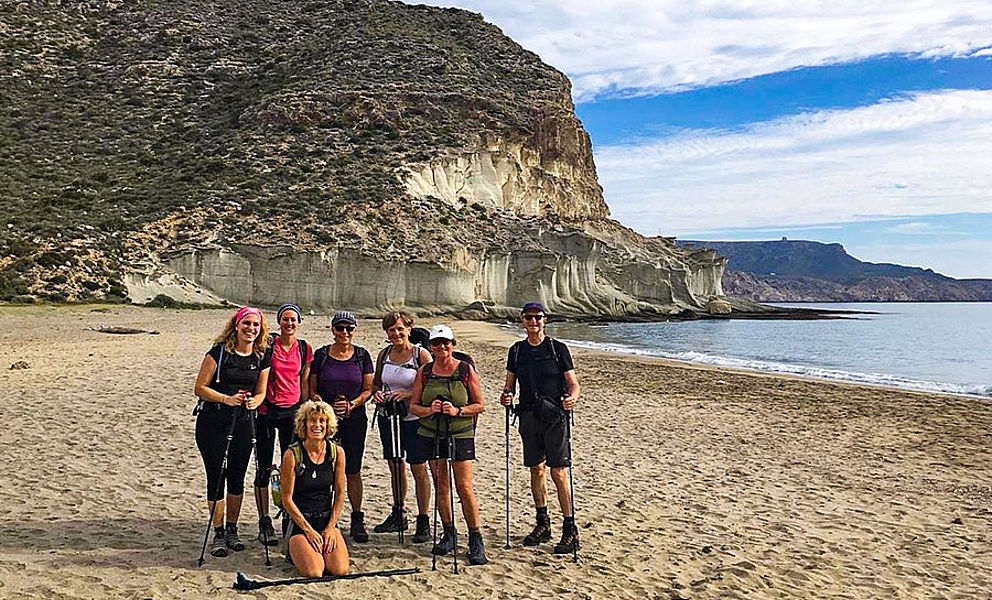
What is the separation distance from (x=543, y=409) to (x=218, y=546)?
2500mm

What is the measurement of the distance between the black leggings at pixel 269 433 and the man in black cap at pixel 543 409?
1.56 m

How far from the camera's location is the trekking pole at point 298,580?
4902 millimetres

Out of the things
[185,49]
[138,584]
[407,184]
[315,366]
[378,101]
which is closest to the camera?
[138,584]

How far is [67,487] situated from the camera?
7.11 meters

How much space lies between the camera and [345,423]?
584cm

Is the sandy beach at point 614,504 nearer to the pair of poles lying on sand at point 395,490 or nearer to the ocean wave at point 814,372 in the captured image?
the pair of poles lying on sand at point 395,490

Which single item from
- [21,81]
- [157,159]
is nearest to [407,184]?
[157,159]

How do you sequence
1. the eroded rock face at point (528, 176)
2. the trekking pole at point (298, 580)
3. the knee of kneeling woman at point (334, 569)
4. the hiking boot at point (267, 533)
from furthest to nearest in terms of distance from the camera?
the eroded rock face at point (528, 176)
the hiking boot at point (267, 533)
the knee of kneeling woman at point (334, 569)
the trekking pole at point (298, 580)

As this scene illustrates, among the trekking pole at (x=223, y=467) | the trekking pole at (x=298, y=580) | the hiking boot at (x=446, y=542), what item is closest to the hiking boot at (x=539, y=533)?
the hiking boot at (x=446, y=542)

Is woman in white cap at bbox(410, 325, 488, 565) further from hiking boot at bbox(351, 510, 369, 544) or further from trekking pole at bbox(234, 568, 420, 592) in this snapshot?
hiking boot at bbox(351, 510, 369, 544)

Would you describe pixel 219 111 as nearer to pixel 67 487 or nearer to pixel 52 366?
pixel 52 366

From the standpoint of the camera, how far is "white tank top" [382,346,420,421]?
235 inches

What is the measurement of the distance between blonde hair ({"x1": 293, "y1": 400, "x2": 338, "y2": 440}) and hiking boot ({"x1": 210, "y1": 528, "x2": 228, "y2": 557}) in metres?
1.06

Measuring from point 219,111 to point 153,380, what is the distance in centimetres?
4504
